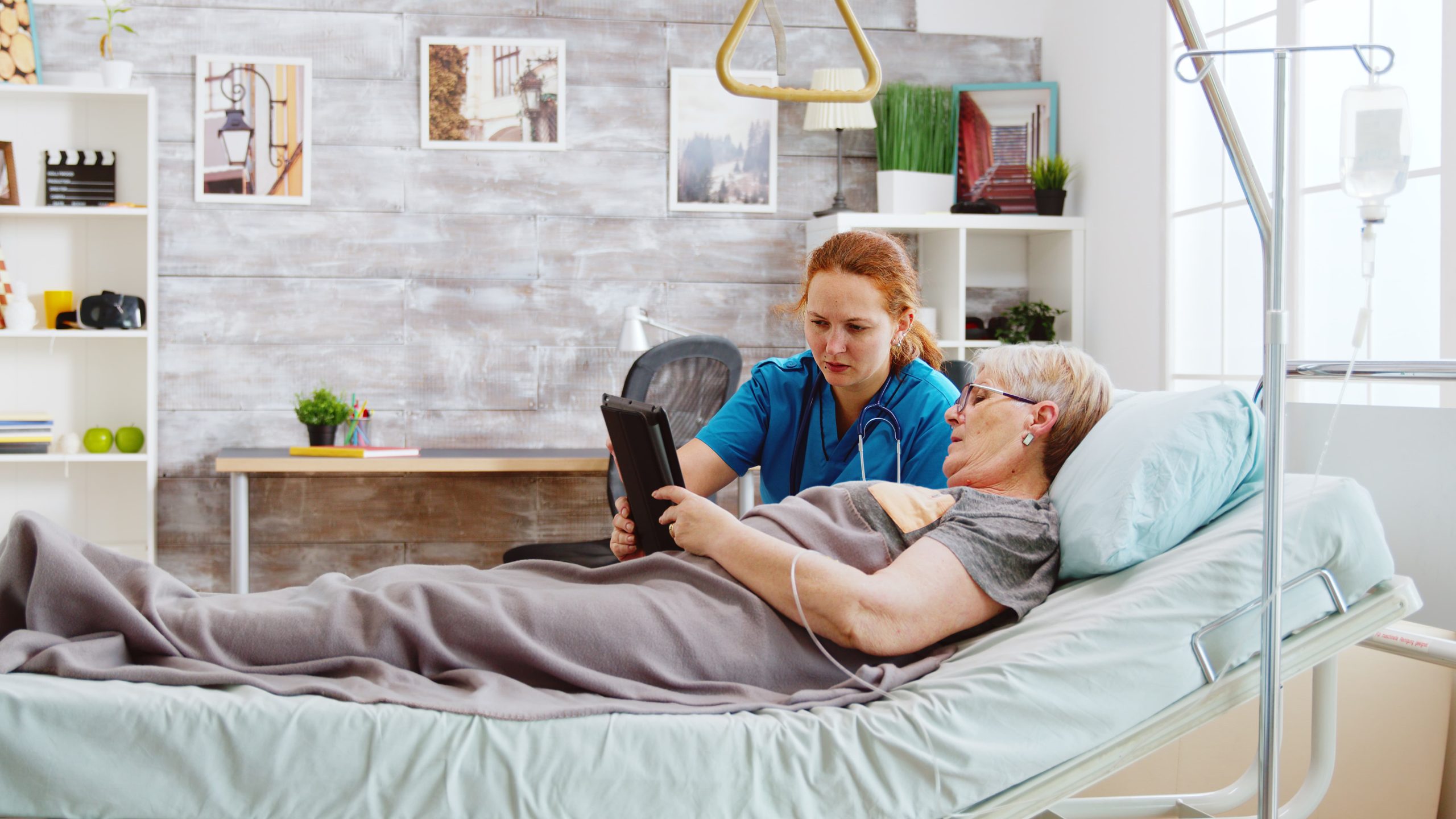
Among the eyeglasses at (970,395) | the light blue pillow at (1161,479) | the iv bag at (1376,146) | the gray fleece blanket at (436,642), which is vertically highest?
the iv bag at (1376,146)

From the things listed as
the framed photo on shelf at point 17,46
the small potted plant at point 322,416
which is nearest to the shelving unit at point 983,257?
the small potted plant at point 322,416

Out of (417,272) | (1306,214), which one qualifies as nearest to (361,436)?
(417,272)

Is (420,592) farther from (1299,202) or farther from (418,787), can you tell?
(1299,202)

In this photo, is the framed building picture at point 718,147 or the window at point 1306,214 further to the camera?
the framed building picture at point 718,147

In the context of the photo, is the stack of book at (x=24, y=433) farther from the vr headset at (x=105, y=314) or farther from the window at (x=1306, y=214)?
the window at (x=1306, y=214)

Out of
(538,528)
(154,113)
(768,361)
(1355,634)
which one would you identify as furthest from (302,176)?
(1355,634)

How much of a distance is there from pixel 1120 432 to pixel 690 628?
608mm

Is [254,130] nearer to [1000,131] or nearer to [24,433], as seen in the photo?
[24,433]

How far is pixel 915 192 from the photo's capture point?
12.5 feet

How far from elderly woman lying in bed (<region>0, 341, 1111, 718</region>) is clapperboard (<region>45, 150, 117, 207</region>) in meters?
2.53

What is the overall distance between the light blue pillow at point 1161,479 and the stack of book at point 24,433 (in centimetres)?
309

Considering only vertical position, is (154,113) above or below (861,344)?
above

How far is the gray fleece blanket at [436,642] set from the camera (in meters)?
1.24

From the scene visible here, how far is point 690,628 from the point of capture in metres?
1.35
